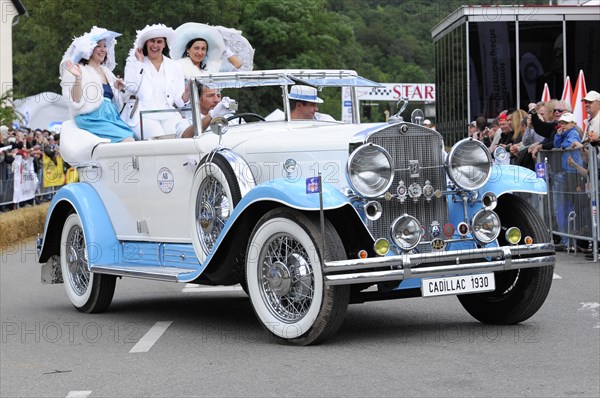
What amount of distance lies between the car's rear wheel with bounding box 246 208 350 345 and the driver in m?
1.77

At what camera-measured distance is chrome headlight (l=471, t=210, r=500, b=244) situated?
8.80 metres

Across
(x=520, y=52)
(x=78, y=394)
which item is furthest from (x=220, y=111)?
(x=520, y=52)

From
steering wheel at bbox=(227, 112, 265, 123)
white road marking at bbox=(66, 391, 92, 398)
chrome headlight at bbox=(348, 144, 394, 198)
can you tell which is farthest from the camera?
steering wheel at bbox=(227, 112, 265, 123)

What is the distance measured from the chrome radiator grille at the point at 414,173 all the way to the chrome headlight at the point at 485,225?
Answer: 239 millimetres

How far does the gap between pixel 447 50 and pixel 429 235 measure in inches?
811

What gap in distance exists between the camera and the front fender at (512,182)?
9.02 metres

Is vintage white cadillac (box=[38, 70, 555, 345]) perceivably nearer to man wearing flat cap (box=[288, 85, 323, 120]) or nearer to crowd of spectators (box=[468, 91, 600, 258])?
→ man wearing flat cap (box=[288, 85, 323, 120])

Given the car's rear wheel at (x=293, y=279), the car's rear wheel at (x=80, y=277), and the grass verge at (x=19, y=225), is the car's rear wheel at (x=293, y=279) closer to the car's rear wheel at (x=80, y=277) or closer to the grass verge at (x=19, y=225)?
the car's rear wheel at (x=80, y=277)

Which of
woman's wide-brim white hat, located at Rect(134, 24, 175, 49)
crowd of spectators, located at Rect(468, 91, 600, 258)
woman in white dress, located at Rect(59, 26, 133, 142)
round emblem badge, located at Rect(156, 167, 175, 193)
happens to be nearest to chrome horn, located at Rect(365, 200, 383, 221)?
round emblem badge, located at Rect(156, 167, 175, 193)

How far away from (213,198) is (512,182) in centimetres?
232

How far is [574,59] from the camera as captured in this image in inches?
1045

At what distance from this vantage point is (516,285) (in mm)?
9109

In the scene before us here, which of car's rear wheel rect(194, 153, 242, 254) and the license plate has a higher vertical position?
A: car's rear wheel rect(194, 153, 242, 254)

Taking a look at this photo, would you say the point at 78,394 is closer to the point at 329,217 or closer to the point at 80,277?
the point at 329,217
